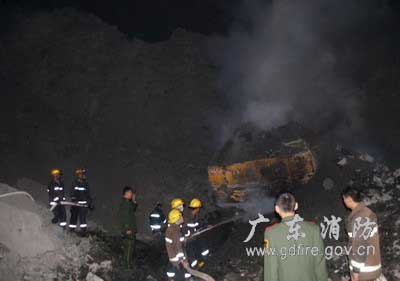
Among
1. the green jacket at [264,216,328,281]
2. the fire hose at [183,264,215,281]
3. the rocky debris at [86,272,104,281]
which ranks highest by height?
the green jacket at [264,216,328,281]

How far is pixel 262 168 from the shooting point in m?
7.96

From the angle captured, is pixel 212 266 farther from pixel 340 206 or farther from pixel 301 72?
pixel 301 72

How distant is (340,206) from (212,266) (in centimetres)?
276

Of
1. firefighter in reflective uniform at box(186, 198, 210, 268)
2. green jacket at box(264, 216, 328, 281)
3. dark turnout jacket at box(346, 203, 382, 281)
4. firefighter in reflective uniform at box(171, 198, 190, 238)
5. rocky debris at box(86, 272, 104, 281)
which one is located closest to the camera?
green jacket at box(264, 216, 328, 281)

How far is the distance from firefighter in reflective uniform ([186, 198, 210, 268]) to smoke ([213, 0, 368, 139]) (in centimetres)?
410

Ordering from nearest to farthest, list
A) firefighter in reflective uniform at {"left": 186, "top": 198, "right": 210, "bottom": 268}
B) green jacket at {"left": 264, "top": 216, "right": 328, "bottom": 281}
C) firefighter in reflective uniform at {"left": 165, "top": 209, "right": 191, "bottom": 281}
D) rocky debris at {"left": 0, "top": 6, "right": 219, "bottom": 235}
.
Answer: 1. green jacket at {"left": 264, "top": 216, "right": 328, "bottom": 281}
2. firefighter in reflective uniform at {"left": 165, "top": 209, "right": 191, "bottom": 281}
3. firefighter in reflective uniform at {"left": 186, "top": 198, "right": 210, "bottom": 268}
4. rocky debris at {"left": 0, "top": 6, "right": 219, "bottom": 235}

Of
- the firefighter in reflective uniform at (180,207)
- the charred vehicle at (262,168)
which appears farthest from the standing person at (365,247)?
the charred vehicle at (262,168)

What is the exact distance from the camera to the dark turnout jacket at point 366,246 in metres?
3.18

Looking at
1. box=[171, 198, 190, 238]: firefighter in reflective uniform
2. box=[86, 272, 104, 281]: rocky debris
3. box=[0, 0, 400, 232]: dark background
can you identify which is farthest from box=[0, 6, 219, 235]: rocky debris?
box=[171, 198, 190, 238]: firefighter in reflective uniform

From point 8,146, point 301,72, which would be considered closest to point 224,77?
point 301,72

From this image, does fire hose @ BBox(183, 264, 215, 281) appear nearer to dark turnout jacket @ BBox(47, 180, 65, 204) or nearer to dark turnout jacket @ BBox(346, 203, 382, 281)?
dark turnout jacket @ BBox(346, 203, 382, 281)

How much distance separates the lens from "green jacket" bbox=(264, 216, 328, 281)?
2605mm

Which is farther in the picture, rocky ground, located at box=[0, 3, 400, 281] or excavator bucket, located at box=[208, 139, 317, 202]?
excavator bucket, located at box=[208, 139, 317, 202]

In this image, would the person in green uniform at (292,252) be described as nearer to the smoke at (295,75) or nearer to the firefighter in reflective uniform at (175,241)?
the firefighter in reflective uniform at (175,241)
